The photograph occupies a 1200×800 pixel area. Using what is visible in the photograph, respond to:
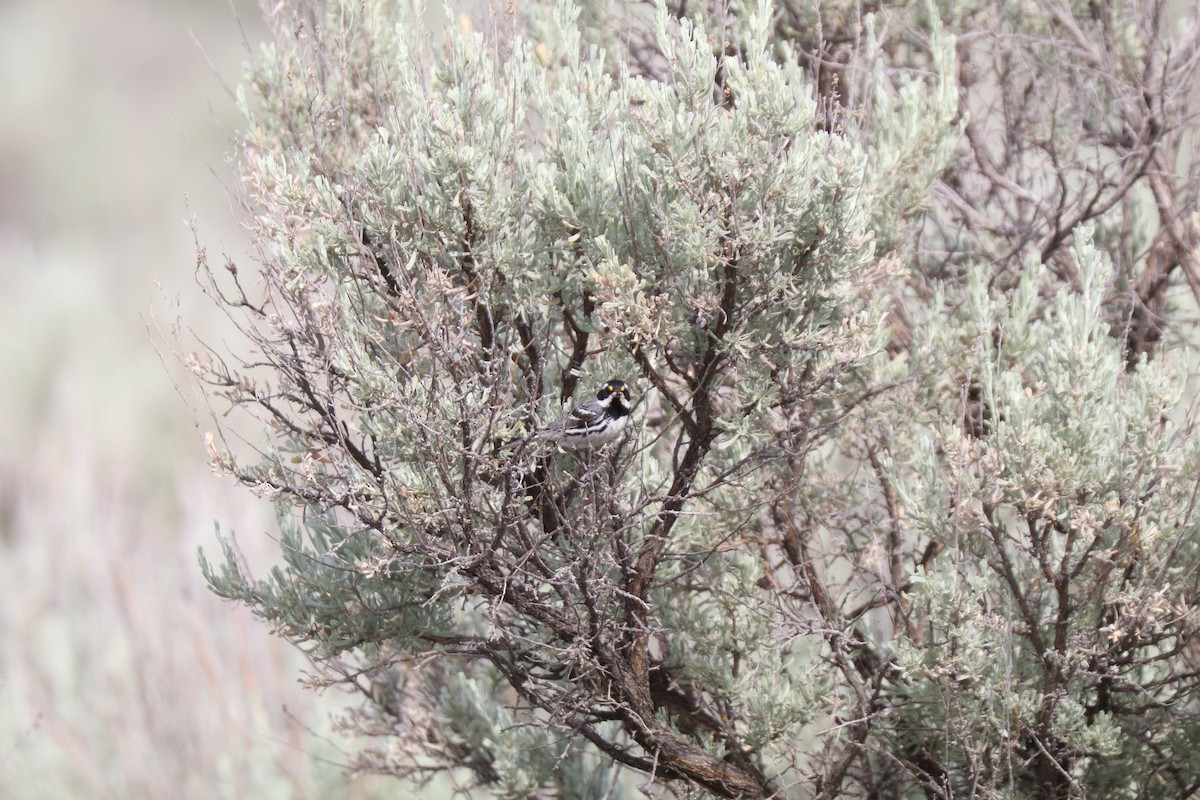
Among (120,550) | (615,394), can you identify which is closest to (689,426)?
(615,394)

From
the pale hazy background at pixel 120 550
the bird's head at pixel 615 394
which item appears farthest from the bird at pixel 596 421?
the pale hazy background at pixel 120 550

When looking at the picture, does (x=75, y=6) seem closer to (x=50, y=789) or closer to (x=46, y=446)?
(x=46, y=446)

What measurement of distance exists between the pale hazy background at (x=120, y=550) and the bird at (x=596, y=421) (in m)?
1.24

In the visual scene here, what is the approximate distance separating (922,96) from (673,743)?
3.02 m

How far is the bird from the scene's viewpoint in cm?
399

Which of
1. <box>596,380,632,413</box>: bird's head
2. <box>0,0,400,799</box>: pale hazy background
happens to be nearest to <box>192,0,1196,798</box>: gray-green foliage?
<box>596,380,632,413</box>: bird's head

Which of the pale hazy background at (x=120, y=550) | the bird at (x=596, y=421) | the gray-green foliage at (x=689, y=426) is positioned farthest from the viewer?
the pale hazy background at (x=120, y=550)

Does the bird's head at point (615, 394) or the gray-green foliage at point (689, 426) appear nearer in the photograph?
the gray-green foliage at point (689, 426)

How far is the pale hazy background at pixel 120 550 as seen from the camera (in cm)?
911

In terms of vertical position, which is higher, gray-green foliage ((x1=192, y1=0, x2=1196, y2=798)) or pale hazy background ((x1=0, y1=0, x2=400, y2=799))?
pale hazy background ((x1=0, y1=0, x2=400, y2=799))

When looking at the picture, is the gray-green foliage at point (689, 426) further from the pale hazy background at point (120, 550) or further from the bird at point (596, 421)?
the pale hazy background at point (120, 550)

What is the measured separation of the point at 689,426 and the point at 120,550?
28.4 ft

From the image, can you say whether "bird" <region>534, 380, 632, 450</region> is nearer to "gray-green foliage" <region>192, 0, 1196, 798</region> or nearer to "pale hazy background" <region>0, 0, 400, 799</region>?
"gray-green foliage" <region>192, 0, 1196, 798</region>

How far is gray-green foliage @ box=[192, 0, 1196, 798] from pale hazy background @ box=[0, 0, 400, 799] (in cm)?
67
